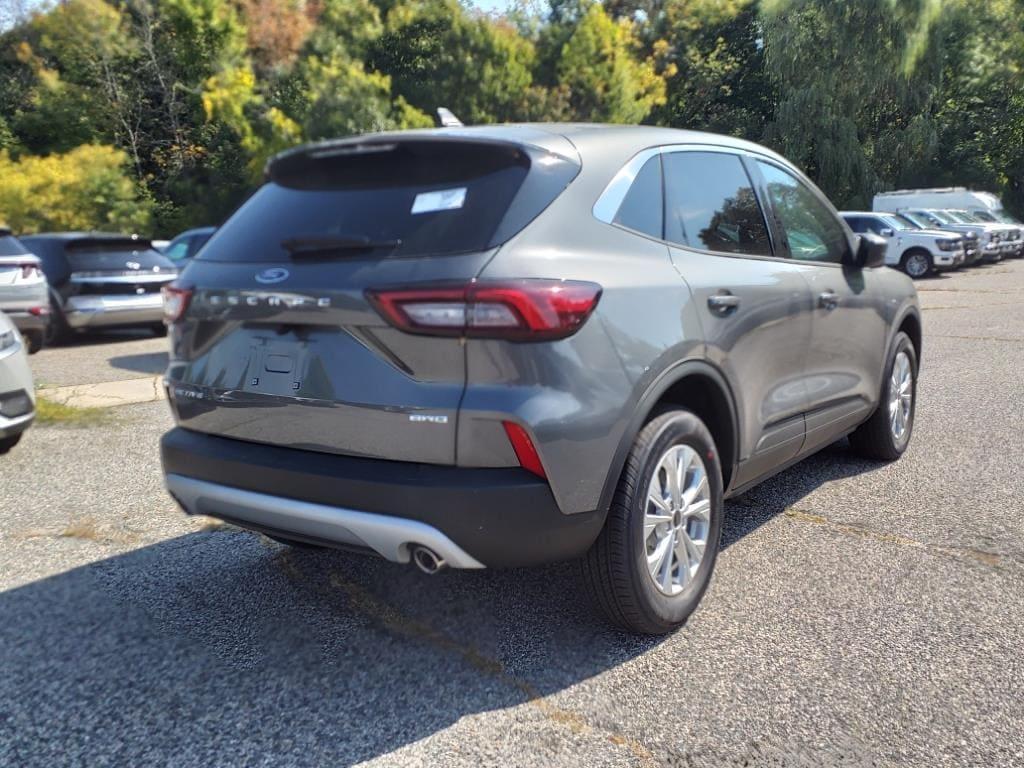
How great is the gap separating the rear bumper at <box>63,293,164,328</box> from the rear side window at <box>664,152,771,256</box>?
9.19 metres

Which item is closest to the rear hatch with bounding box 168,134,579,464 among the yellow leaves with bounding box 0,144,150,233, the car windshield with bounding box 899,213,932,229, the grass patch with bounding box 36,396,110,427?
the grass patch with bounding box 36,396,110,427

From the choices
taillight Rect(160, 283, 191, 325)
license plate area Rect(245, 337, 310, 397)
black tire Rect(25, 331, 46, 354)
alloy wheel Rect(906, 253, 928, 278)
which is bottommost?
alloy wheel Rect(906, 253, 928, 278)

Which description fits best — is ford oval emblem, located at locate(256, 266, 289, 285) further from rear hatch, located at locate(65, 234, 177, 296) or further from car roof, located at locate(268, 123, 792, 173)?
rear hatch, located at locate(65, 234, 177, 296)

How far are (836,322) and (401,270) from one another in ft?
8.38

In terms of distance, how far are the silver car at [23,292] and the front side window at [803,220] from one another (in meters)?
7.80

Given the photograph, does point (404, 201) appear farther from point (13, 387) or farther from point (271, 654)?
point (13, 387)

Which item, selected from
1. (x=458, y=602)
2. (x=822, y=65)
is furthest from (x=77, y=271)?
(x=822, y=65)

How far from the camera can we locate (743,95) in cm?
3988

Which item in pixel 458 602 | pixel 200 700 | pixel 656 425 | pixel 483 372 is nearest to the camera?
pixel 483 372

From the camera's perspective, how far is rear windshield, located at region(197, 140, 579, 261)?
2.86m

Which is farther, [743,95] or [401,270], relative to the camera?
[743,95]

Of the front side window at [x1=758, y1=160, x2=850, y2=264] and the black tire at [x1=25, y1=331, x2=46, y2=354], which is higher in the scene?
the front side window at [x1=758, y1=160, x2=850, y2=264]

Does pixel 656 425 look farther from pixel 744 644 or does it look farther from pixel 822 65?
pixel 822 65

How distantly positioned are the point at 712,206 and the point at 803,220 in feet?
3.16
